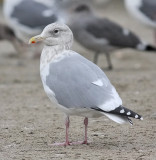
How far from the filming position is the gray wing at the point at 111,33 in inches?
384

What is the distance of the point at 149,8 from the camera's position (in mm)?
11289

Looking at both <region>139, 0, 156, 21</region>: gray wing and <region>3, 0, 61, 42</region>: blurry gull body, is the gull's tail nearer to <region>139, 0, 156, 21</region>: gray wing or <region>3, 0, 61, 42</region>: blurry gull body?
<region>139, 0, 156, 21</region>: gray wing

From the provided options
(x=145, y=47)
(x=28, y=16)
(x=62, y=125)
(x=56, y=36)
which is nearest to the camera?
(x=56, y=36)

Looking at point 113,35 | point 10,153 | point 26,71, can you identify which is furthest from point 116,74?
point 10,153

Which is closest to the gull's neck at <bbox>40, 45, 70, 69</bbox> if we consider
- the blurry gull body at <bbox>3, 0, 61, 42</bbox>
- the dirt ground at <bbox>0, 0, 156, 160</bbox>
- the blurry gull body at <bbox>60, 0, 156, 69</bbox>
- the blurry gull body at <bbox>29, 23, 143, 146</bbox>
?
the blurry gull body at <bbox>29, 23, 143, 146</bbox>

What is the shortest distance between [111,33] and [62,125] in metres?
4.44

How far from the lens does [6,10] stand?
11344 mm

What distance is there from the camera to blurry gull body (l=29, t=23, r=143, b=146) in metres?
4.45

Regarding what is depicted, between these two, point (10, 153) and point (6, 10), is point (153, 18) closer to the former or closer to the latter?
point (6, 10)

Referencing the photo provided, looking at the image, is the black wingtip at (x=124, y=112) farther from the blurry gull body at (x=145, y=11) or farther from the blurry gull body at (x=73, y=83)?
the blurry gull body at (x=145, y=11)

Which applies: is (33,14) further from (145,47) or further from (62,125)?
(62,125)

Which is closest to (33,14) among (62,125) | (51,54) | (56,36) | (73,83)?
(62,125)

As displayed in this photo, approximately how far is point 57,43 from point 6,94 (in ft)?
8.77

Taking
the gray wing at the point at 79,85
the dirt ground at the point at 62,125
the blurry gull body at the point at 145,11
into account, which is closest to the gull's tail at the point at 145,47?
the dirt ground at the point at 62,125
